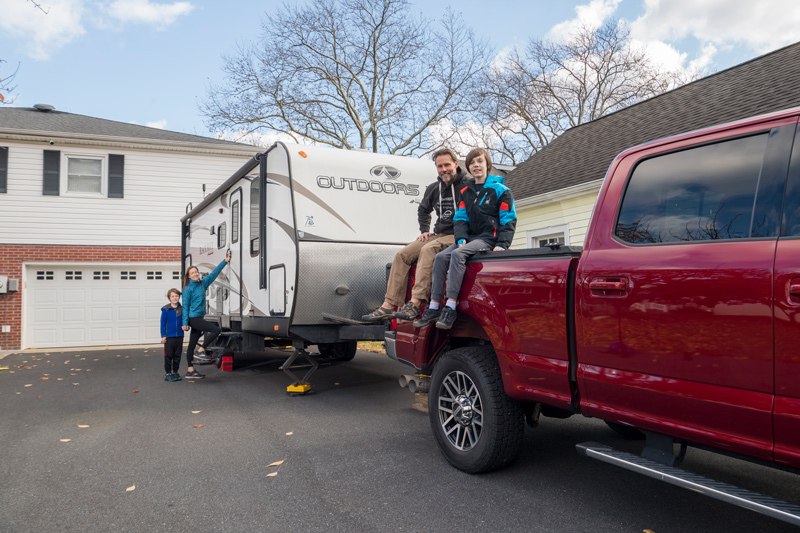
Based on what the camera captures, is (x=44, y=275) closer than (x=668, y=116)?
No

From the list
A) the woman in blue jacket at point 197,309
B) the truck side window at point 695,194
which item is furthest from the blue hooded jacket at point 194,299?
the truck side window at point 695,194

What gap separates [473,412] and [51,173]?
1625 cm

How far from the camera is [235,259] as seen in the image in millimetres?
8625

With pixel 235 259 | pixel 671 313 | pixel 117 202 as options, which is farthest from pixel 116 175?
pixel 671 313

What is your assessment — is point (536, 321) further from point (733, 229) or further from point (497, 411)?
point (733, 229)

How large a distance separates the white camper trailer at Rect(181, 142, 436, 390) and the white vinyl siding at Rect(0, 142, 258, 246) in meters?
9.98

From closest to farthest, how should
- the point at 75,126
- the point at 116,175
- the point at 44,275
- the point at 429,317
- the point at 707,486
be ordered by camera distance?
the point at 707,486 → the point at 429,317 → the point at 44,275 → the point at 116,175 → the point at 75,126

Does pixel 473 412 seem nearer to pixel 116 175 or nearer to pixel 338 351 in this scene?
pixel 338 351

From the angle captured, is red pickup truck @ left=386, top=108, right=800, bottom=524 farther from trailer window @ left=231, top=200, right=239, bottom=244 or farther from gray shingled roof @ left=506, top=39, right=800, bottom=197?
gray shingled roof @ left=506, top=39, right=800, bottom=197

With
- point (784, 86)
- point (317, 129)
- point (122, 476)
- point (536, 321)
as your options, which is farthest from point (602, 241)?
point (317, 129)

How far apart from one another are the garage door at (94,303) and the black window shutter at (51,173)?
82.9 inches

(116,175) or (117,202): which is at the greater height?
(116,175)

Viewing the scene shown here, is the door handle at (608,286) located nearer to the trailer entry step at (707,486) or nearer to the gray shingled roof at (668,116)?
the trailer entry step at (707,486)

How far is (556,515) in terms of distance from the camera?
11.2 ft
